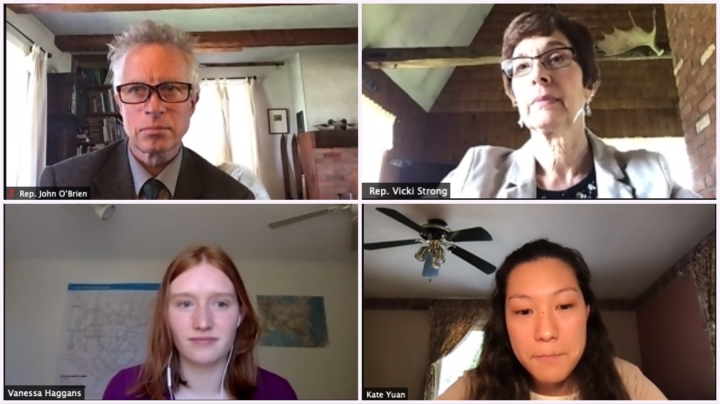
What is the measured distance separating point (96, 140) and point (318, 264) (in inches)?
25.0

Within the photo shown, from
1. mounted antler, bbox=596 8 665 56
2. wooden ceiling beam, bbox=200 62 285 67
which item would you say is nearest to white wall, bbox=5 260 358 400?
wooden ceiling beam, bbox=200 62 285 67

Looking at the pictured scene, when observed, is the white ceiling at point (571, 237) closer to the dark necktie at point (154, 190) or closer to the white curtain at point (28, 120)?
the dark necktie at point (154, 190)

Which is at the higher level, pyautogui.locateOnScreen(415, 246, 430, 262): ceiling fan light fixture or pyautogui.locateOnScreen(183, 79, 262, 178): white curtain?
pyautogui.locateOnScreen(183, 79, 262, 178): white curtain

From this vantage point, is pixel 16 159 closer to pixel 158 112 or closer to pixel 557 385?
pixel 158 112

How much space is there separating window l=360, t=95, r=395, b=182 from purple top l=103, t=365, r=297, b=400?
1.80ft

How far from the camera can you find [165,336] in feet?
5.57

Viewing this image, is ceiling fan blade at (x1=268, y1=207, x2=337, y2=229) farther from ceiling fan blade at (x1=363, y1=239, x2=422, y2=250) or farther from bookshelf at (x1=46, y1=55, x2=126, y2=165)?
bookshelf at (x1=46, y1=55, x2=126, y2=165)

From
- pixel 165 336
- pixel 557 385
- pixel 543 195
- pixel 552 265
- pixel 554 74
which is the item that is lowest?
pixel 557 385

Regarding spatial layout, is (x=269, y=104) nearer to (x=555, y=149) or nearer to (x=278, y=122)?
(x=278, y=122)

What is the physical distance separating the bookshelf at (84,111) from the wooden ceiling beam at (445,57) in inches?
25.8

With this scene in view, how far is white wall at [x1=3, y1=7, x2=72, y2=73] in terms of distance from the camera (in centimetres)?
171

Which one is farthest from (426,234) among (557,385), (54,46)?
(54,46)

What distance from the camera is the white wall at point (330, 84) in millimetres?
1702

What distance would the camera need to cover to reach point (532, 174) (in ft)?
5.58
